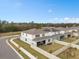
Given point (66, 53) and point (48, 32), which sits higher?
point (48, 32)

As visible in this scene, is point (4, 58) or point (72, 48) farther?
point (72, 48)

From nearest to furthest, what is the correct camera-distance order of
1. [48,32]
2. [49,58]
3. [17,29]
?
[49,58], [48,32], [17,29]

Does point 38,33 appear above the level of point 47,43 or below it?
above

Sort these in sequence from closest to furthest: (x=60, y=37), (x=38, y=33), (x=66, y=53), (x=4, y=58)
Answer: (x=4, y=58) < (x=66, y=53) < (x=38, y=33) < (x=60, y=37)

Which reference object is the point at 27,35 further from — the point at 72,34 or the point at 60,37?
the point at 72,34

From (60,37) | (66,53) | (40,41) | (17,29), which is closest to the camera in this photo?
(66,53)

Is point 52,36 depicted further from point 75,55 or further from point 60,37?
point 75,55

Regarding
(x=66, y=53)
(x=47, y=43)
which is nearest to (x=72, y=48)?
(x=66, y=53)

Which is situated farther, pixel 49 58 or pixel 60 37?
Result: pixel 60 37

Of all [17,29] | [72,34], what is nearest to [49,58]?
[72,34]
